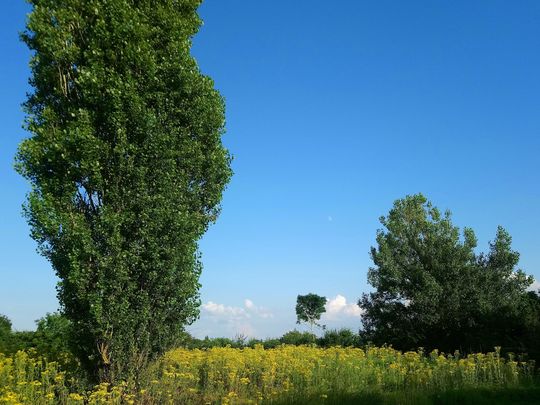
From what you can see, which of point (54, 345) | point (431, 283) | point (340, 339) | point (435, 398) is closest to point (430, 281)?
point (431, 283)

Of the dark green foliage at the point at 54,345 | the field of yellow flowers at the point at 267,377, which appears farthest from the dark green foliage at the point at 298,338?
the dark green foliage at the point at 54,345

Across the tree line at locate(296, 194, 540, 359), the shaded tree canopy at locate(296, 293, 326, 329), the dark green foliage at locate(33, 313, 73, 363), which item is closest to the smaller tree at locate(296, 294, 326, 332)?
the shaded tree canopy at locate(296, 293, 326, 329)

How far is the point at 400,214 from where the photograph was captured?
85.8 ft

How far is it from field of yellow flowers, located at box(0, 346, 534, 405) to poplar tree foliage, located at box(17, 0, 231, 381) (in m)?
0.80

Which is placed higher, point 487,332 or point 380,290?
point 380,290

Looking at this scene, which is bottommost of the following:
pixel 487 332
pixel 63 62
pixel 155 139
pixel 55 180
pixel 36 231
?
pixel 487 332

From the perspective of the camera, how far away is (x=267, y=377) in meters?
12.6

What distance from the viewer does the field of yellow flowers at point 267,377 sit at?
36.3 feet

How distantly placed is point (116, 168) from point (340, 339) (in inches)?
611

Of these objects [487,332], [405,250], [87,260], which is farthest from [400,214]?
[87,260]

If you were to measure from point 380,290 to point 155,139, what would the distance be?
16.4m

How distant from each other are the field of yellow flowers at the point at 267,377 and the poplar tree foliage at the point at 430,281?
295 inches

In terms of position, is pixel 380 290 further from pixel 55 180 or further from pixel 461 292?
pixel 55 180

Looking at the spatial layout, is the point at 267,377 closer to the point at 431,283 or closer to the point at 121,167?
the point at 121,167
